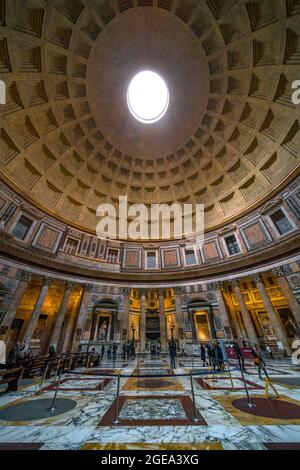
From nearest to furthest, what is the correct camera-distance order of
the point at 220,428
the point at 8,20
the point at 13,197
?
1. the point at 220,428
2. the point at 8,20
3. the point at 13,197

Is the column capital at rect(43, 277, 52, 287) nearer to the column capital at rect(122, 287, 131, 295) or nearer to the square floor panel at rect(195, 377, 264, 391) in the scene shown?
the column capital at rect(122, 287, 131, 295)

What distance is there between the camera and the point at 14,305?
1440 centimetres

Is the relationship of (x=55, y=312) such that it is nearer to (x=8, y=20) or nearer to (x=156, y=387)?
(x=156, y=387)

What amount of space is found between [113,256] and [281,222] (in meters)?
19.0

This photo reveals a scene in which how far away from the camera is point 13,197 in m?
16.6

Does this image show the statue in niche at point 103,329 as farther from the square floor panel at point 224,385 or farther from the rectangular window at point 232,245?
the rectangular window at point 232,245

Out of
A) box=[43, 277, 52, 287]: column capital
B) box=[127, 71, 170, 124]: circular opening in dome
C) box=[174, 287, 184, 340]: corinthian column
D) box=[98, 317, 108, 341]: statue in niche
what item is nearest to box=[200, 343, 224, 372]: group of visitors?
box=[174, 287, 184, 340]: corinthian column

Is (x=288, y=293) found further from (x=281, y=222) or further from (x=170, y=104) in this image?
(x=170, y=104)

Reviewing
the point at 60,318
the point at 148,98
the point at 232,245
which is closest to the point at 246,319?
the point at 232,245

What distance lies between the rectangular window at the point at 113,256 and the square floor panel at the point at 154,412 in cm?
1801

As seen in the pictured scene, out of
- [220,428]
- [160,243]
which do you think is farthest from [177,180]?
[220,428]

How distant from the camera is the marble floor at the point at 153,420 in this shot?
282 cm

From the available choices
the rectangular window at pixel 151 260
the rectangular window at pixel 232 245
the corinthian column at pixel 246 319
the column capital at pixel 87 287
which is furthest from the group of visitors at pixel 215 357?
the rectangular window at pixel 151 260

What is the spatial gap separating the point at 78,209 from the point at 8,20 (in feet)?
50.4
